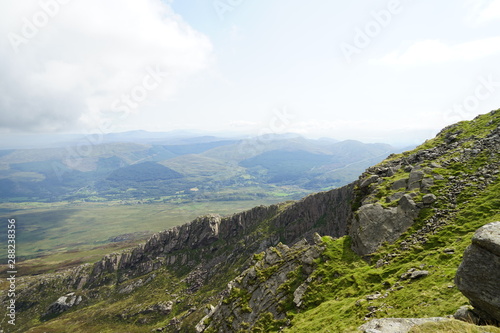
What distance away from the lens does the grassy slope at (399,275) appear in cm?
2064

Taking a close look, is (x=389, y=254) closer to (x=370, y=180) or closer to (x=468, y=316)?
(x=468, y=316)

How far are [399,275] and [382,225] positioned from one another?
11389mm

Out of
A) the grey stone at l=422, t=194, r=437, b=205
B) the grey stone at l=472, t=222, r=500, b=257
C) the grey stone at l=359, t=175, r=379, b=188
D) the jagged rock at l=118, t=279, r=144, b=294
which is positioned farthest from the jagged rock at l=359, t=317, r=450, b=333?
the jagged rock at l=118, t=279, r=144, b=294

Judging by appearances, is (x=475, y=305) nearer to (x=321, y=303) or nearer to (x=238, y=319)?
(x=321, y=303)

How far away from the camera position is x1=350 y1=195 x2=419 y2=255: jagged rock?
35.0 m

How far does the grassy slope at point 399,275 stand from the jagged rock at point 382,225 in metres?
1.34

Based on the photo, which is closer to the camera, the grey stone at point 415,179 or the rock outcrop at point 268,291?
the rock outcrop at point 268,291

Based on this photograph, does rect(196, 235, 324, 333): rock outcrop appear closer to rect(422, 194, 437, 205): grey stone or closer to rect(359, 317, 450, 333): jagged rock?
rect(422, 194, 437, 205): grey stone

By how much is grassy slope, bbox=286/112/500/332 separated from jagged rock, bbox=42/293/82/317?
213 meters

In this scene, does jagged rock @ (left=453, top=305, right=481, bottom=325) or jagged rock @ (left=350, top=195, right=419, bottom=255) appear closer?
jagged rock @ (left=453, top=305, right=481, bottom=325)

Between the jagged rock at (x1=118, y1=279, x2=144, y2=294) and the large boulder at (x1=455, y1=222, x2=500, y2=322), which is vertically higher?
the large boulder at (x1=455, y1=222, x2=500, y2=322)

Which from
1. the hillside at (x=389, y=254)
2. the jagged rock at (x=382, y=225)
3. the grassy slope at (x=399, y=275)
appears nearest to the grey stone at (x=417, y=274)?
the hillside at (x=389, y=254)

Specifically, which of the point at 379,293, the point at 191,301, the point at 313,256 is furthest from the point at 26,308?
the point at 379,293

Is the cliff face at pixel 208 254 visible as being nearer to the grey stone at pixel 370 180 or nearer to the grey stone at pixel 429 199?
the grey stone at pixel 370 180
